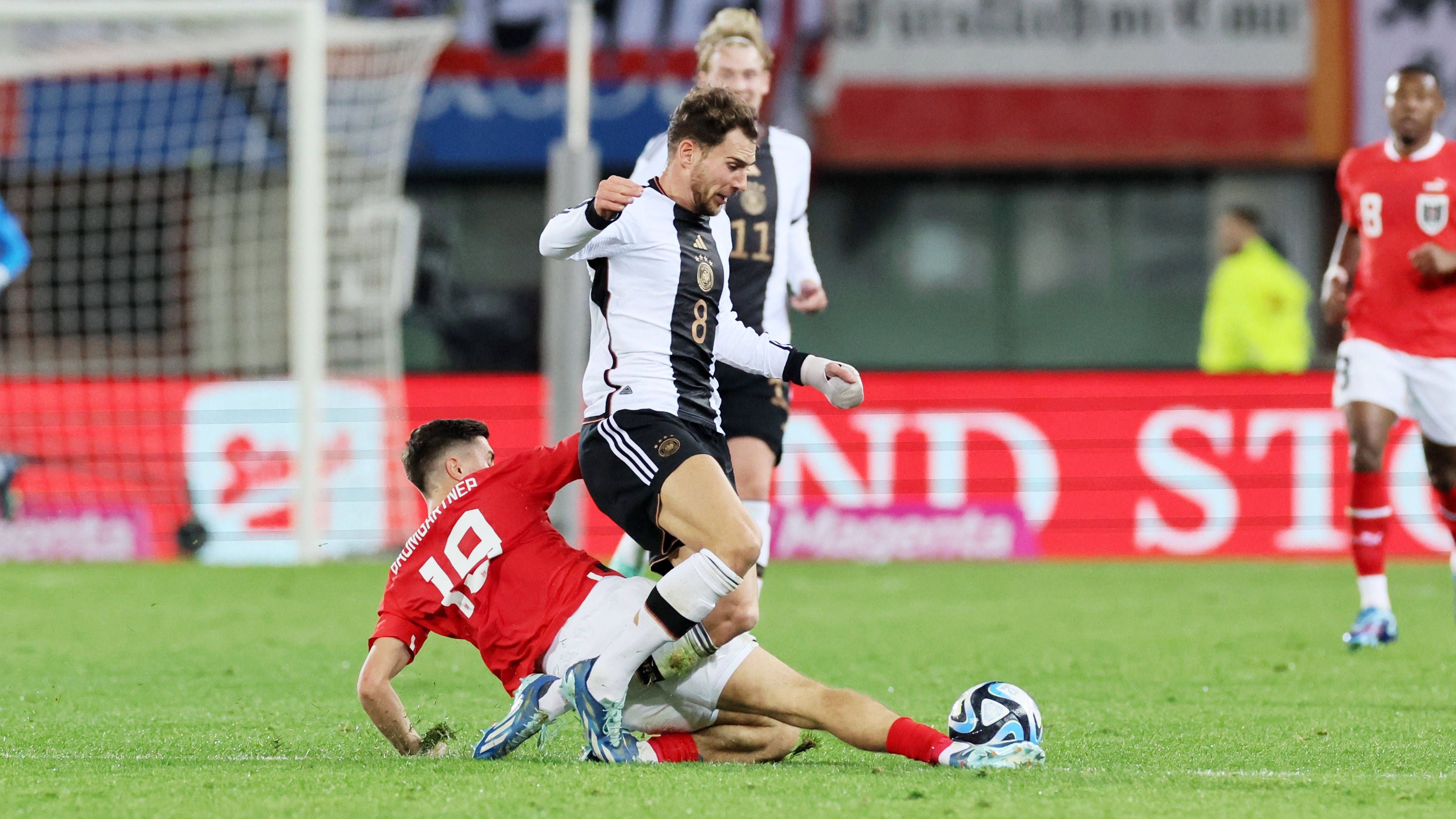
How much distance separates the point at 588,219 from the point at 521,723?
3.95 feet

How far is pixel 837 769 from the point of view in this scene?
443cm

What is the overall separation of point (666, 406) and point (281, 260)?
41.7 ft

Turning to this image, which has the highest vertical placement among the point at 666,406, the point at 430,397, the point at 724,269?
the point at 724,269

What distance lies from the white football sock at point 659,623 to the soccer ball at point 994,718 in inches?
25.1

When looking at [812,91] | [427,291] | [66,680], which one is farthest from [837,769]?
[427,291]

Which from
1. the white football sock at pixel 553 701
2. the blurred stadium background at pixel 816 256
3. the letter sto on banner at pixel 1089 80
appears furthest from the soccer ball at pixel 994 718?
the letter sto on banner at pixel 1089 80

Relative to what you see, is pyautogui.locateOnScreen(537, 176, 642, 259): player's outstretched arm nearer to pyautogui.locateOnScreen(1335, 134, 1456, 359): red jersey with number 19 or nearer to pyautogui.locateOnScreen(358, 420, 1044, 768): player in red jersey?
pyautogui.locateOnScreen(358, 420, 1044, 768): player in red jersey

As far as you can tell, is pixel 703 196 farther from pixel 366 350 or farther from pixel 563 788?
pixel 366 350

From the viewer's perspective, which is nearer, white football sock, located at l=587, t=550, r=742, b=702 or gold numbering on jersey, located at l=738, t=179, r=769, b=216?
white football sock, located at l=587, t=550, r=742, b=702

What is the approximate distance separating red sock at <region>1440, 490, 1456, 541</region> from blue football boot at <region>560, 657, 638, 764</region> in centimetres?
435

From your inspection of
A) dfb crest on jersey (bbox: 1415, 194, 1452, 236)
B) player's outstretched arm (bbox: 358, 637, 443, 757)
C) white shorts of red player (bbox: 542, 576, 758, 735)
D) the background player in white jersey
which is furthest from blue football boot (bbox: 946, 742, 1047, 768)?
dfb crest on jersey (bbox: 1415, 194, 1452, 236)

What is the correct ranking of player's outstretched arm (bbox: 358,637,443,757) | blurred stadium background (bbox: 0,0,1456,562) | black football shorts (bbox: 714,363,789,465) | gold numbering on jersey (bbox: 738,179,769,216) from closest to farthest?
1. player's outstretched arm (bbox: 358,637,443,757)
2. black football shorts (bbox: 714,363,789,465)
3. gold numbering on jersey (bbox: 738,179,769,216)
4. blurred stadium background (bbox: 0,0,1456,562)

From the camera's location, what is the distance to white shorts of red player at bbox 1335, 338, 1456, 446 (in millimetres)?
7352

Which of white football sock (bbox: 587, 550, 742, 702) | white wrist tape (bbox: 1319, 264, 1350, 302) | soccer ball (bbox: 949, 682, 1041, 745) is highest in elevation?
white wrist tape (bbox: 1319, 264, 1350, 302)
